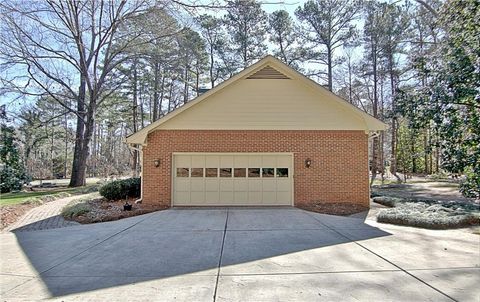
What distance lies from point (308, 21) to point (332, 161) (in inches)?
712

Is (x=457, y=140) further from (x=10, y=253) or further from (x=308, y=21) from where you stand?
(x=308, y=21)

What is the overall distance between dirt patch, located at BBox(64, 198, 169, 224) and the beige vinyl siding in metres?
3.23

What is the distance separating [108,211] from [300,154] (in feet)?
24.7

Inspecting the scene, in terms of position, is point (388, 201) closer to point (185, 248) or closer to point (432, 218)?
point (432, 218)

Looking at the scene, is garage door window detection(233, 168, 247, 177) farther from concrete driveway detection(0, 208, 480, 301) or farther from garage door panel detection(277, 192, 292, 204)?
concrete driveway detection(0, 208, 480, 301)

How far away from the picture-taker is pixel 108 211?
35.3ft

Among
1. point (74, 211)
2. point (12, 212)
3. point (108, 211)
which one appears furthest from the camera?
point (108, 211)

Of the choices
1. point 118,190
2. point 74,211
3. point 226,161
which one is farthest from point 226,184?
point 74,211

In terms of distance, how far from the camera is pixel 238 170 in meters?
12.0

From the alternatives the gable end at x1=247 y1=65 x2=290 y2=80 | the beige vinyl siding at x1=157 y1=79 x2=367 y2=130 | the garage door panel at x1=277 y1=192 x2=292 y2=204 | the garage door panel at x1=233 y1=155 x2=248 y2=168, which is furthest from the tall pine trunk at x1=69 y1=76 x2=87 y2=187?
the garage door panel at x1=277 y1=192 x2=292 y2=204

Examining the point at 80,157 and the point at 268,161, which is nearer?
the point at 268,161

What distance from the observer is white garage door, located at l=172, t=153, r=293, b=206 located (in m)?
11.9

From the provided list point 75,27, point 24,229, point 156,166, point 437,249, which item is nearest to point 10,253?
point 24,229

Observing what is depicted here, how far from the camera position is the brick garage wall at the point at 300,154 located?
1188cm
